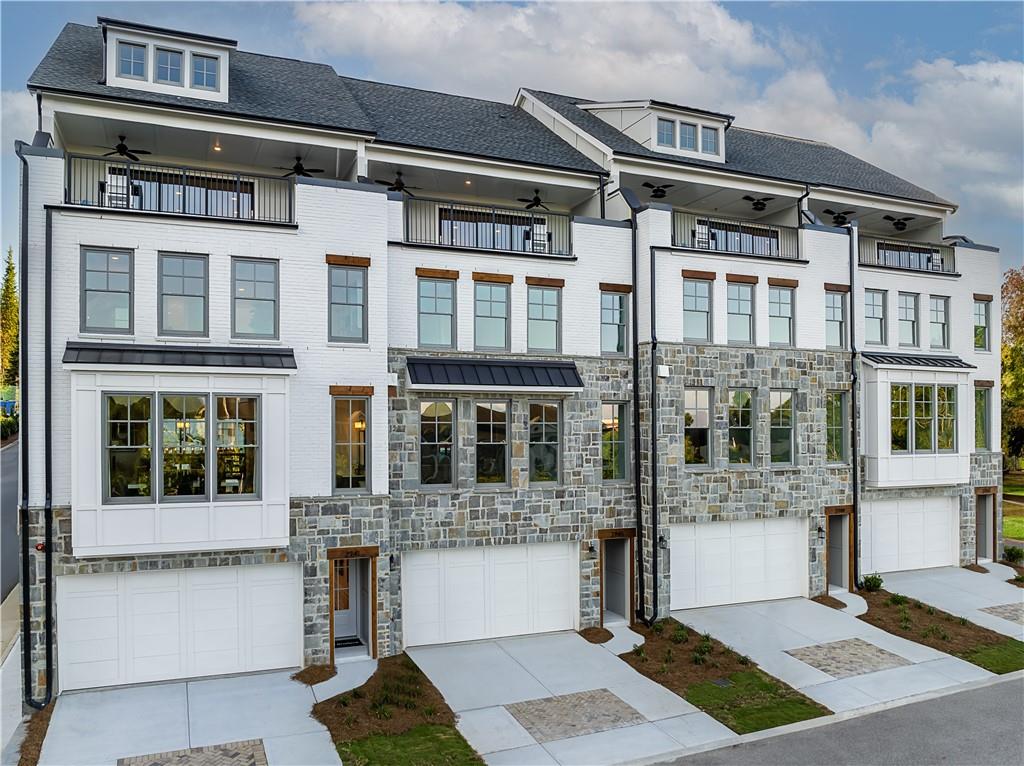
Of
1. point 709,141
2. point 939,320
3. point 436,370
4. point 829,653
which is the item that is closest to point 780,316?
point 709,141

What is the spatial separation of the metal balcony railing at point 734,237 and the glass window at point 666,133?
247 cm

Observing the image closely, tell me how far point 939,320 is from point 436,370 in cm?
1585

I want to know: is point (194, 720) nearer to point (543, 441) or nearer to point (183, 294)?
point (183, 294)

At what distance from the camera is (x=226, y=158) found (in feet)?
51.1

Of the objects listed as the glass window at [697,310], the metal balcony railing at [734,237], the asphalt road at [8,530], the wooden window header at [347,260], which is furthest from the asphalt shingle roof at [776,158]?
the asphalt road at [8,530]

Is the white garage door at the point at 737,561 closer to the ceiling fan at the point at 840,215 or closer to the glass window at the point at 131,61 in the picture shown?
the ceiling fan at the point at 840,215

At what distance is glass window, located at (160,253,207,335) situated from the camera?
12.8 metres

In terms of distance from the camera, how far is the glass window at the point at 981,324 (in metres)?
21.9

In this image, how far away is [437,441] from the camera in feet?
49.7

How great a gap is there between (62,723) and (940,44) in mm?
31909

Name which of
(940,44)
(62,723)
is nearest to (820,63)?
(940,44)

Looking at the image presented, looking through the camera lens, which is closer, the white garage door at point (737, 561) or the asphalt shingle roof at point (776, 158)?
the white garage door at point (737, 561)

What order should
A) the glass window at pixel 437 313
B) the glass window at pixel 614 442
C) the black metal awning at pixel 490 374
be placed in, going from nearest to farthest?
the black metal awning at pixel 490 374 < the glass window at pixel 437 313 < the glass window at pixel 614 442

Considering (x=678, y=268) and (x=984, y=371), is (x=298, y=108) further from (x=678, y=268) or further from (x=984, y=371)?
(x=984, y=371)
